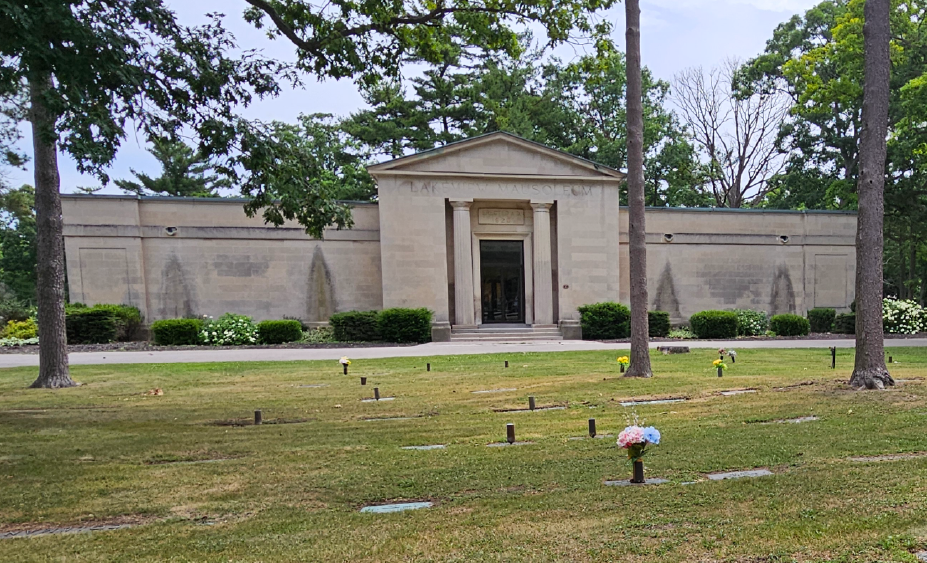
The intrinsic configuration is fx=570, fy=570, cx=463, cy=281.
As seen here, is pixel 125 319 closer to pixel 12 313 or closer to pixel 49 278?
pixel 49 278

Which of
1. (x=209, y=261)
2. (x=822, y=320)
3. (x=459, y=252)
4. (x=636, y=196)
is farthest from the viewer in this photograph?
(x=822, y=320)

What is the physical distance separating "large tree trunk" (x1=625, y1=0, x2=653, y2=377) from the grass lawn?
3.85ft

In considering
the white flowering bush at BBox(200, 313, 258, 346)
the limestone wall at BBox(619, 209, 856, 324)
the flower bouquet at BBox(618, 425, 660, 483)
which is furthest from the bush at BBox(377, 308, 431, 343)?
the flower bouquet at BBox(618, 425, 660, 483)

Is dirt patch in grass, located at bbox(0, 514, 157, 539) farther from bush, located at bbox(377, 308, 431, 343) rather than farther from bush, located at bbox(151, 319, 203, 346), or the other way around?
bush, located at bbox(151, 319, 203, 346)

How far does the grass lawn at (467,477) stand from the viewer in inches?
139

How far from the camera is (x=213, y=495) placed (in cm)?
484

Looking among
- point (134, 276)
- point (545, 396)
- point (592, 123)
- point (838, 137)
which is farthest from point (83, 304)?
point (838, 137)

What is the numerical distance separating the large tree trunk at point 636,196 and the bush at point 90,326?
19.7 metres

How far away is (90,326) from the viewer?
21.6m

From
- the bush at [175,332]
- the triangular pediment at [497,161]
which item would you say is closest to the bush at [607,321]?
the triangular pediment at [497,161]

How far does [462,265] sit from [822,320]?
16.6 metres

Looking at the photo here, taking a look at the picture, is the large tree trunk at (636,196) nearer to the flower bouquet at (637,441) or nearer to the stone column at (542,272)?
the flower bouquet at (637,441)

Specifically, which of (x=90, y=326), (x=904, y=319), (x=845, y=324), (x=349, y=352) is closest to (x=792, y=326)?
(x=845, y=324)

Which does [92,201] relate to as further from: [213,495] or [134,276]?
[213,495]
